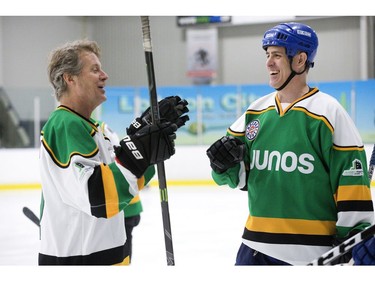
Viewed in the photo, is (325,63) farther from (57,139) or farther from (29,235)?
(57,139)

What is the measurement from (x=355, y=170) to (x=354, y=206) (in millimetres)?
97

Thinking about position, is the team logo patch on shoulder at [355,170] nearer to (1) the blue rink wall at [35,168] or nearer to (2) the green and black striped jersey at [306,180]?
(2) the green and black striped jersey at [306,180]

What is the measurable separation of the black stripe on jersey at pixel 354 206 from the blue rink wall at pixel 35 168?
5.60 metres

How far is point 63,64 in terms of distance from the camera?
1.47m

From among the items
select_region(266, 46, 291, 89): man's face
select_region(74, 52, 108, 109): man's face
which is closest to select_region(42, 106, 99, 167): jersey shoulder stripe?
select_region(74, 52, 108, 109): man's face

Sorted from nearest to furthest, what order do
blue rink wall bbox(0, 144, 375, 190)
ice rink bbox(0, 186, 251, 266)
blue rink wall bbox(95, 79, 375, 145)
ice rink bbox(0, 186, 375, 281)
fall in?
1. ice rink bbox(0, 186, 375, 281)
2. ice rink bbox(0, 186, 251, 266)
3. blue rink wall bbox(0, 144, 375, 190)
4. blue rink wall bbox(95, 79, 375, 145)

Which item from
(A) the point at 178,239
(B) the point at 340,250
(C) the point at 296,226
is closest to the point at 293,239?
(C) the point at 296,226

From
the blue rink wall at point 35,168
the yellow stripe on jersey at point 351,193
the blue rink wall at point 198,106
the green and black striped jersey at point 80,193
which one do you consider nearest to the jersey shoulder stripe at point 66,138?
the green and black striped jersey at point 80,193

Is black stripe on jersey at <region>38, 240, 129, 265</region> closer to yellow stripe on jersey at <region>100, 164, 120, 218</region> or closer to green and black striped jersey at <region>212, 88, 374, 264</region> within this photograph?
yellow stripe on jersey at <region>100, 164, 120, 218</region>

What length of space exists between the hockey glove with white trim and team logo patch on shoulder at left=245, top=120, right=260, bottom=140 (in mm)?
435

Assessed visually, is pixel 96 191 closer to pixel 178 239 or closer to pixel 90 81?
pixel 90 81

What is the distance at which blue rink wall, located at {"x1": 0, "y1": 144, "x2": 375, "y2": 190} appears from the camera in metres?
6.92

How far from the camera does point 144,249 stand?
356cm
